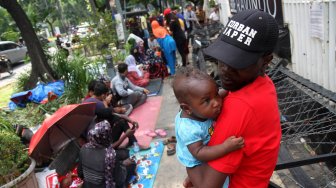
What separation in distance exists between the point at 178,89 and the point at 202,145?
271 mm

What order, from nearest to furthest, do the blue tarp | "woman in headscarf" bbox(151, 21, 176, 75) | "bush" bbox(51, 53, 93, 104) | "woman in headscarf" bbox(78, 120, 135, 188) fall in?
1. "woman in headscarf" bbox(78, 120, 135, 188)
2. "bush" bbox(51, 53, 93, 104)
3. the blue tarp
4. "woman in headscarf" bbox(151, 21, 176, 75)

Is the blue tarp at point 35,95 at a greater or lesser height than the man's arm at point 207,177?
lesser

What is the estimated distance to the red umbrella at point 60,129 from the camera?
3605 mm

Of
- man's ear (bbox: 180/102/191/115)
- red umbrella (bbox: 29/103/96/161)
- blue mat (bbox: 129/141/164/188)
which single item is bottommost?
blue mat (bbox: 129/141/164/188)

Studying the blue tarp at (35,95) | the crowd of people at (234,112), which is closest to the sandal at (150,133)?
the blue tarp at (35,95)

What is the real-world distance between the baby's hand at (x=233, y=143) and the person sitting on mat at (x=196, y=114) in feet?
0.18

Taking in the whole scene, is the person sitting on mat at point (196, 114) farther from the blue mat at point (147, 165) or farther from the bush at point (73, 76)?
the bush at point (73, 76)

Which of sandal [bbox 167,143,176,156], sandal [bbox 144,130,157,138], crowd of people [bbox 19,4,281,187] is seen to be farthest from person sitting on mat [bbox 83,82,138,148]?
crowd of people [bbox 19,4,281,187]

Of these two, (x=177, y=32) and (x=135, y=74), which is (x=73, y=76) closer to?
(x=135, y=74)

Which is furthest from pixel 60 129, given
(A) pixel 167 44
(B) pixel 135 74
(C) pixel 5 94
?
(C) pixel 5 94

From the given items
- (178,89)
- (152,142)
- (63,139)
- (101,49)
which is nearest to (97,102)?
(63,139)

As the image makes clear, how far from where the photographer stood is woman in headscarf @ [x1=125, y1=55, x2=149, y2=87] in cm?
823

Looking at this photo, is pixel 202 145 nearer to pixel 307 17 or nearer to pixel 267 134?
pixel 267 134

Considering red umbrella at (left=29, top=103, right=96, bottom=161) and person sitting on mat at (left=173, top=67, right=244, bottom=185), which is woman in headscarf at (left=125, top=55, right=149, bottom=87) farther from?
person sitting on mat at (left=173, top=67, right=244, bottom=185)
